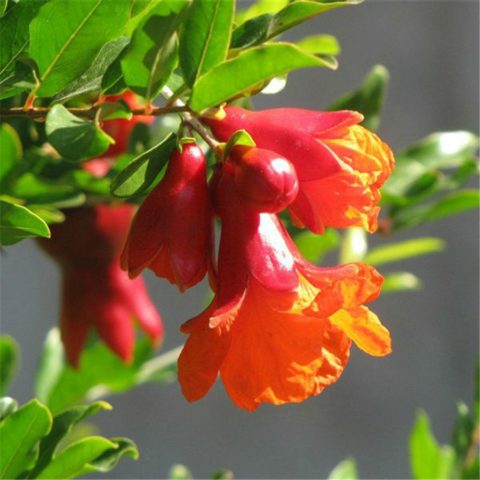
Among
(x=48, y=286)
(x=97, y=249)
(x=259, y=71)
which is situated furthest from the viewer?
(x=48, y=286)

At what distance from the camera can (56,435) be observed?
73cm

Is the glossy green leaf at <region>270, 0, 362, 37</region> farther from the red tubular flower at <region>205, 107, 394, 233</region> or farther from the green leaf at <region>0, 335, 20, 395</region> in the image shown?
the green leaf at <region>0, 335, 20, 395</region>

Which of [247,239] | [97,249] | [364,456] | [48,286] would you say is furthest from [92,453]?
[364,456]

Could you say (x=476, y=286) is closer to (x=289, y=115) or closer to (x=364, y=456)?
(x=364, y=456)

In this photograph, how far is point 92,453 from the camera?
2.39 feet

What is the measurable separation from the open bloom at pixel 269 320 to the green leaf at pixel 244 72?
39mm

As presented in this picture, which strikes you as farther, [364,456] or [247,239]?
[364,456]

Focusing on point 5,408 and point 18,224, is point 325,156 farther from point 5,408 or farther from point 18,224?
point 5,408


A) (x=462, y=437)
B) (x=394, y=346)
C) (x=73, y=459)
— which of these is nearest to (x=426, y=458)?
(x=462, y=437)

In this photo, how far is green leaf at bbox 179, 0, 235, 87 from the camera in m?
0.58

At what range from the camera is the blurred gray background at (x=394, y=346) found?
3.09 m

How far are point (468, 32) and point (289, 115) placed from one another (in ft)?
8.91

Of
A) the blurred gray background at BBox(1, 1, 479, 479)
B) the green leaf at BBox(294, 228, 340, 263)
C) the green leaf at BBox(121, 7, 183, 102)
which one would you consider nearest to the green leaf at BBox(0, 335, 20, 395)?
the green leaf at BBox(294, 228, 340, 263)

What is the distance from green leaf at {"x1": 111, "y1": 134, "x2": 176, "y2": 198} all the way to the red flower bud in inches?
1.4
